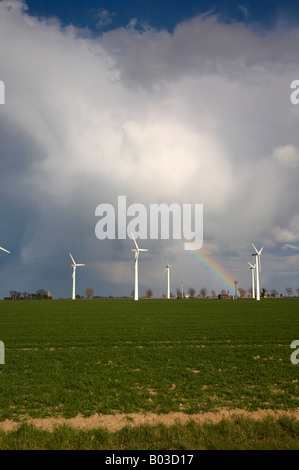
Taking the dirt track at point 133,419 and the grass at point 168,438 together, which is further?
the dirt track at point 133,419

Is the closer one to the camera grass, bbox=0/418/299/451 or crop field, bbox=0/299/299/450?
grass, bbox=0/418/299/451

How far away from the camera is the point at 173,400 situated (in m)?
13.3

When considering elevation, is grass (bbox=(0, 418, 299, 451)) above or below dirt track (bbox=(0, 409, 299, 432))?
above

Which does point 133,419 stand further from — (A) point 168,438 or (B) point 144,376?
(B) point 144,376

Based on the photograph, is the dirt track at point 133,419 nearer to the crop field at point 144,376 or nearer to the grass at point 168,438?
the crop field at point 144,376

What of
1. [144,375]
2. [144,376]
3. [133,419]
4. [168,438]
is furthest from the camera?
[144,375]

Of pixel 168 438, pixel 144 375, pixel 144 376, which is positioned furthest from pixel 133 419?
pixel 144 375

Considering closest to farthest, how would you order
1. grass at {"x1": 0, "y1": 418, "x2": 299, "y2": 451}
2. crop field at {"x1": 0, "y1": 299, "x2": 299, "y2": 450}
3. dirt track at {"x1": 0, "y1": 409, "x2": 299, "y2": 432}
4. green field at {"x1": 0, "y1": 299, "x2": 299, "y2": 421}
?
1. grass at {"x1": 0, "y1": 418, "x2": 299, "y2": 451}
2. dirt track at {"x1": 0, "y1": 409, "x2": 299, "y2": 432}
3. crop field at {"x1": 0, "y1": 299, "x2": 299, "y2": 450}
4. green field at {"x1": 0, "y1": 299, "x2": 299, "y2": 421}

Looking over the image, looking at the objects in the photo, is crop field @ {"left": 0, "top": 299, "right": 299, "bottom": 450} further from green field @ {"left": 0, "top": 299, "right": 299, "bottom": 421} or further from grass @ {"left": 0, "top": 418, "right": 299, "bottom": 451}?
grass @ {"left": 0, "top": 418, "right": 299, "bottom": 451}

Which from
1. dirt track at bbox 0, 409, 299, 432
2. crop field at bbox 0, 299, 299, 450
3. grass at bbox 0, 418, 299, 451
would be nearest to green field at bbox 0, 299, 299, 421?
crop field at bbox 0, 299, 299, 450

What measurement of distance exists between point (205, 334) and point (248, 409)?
69.2ft

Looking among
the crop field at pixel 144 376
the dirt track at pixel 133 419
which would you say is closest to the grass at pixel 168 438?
the dirt track at pixel 133 419

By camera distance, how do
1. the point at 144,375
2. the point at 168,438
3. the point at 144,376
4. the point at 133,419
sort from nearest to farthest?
the point at 168,438
the point at 133,419
the point at 144,376
the point at 144,375
